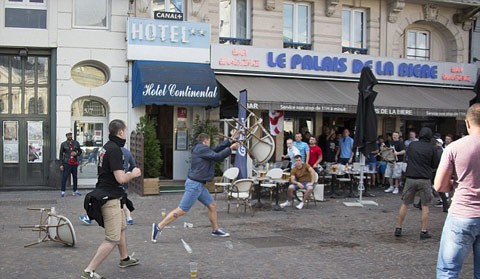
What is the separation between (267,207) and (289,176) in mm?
1019

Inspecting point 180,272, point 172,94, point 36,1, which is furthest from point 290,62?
point 180,272

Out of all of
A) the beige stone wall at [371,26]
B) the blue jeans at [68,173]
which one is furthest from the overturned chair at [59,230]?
the beige stone wall at [371,26]

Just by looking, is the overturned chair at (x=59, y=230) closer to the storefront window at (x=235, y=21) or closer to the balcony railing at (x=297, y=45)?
the storefront window at (x=235, y=21)

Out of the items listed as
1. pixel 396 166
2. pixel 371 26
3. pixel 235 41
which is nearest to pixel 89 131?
pixel 235 41

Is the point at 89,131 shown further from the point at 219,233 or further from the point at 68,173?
the point at 219,233

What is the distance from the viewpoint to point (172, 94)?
51.1ft

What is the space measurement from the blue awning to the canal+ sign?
0.23m

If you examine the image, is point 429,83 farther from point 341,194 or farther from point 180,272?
point 180,272

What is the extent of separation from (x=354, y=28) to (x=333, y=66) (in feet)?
6.71

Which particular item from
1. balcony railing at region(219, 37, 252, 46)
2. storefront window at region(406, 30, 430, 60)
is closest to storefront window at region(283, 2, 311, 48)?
balcony railing at region(219, 37, 252, 46)

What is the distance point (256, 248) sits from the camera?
815cm

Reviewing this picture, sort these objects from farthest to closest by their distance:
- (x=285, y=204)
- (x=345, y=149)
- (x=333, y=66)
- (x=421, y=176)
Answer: (x=333, y=66) → (x=345, y=149) → (x=285, y=204) → (x=421, y=176)

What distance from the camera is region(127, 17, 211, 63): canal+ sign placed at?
15.9m

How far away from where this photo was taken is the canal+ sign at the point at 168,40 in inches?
625
